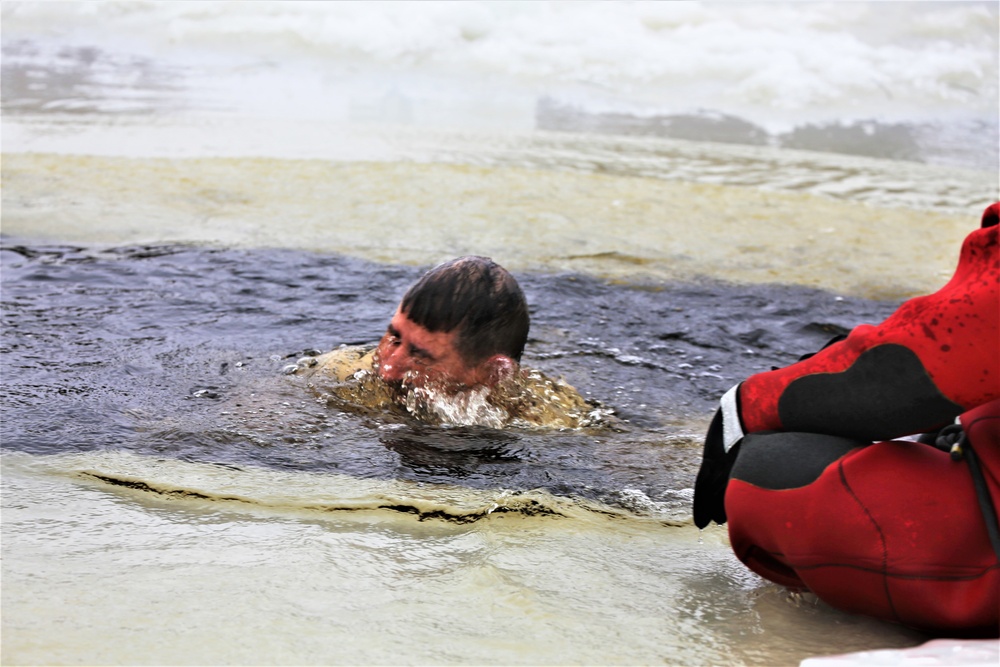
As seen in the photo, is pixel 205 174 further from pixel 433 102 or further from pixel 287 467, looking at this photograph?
pixel 433 102

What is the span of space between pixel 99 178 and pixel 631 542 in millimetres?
5009

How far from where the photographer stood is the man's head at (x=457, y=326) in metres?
3.08

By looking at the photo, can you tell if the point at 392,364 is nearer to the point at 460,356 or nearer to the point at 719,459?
the point at 460,356

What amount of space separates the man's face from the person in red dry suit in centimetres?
136

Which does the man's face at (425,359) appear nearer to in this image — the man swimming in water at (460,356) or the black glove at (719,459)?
the man swimming in water at (460,356)

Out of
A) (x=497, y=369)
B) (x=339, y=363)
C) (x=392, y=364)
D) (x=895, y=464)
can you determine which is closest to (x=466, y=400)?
(x=497, y=369)

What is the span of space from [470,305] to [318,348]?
965 mm

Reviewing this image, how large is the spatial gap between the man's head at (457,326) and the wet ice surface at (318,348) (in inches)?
7.1

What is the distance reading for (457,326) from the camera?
3080mm

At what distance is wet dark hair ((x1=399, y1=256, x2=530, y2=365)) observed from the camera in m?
3.08

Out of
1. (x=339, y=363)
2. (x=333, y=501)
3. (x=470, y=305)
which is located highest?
(x=470, y=305)

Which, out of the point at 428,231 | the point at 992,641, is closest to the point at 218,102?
the point at 428,231

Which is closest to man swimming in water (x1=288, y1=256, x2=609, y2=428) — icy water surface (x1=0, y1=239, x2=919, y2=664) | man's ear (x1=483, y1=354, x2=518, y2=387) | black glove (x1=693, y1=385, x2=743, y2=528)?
man's ear (x1=483, y1=354, x2=518, y2=387)

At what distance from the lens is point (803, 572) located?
1812mm
